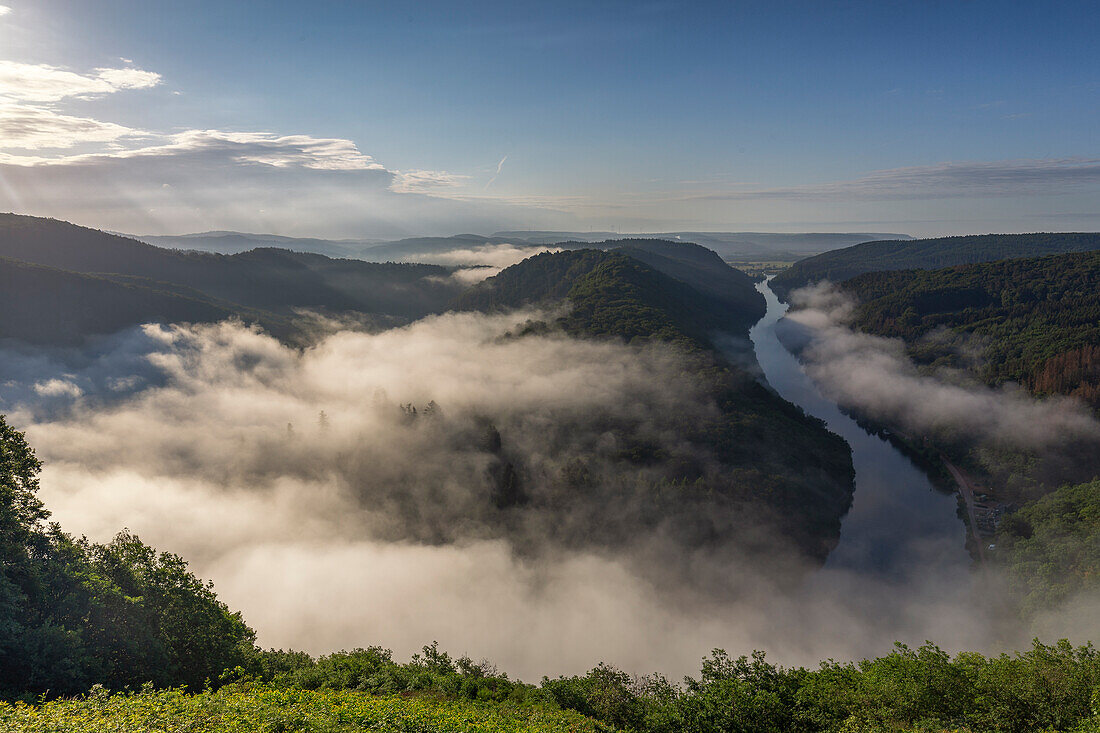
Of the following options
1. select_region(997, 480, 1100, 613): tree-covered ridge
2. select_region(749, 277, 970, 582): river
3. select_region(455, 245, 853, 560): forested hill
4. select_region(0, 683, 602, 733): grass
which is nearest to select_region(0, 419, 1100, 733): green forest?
select_region(0, 683, 602, 733): grass

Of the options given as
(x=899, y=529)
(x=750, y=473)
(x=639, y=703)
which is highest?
(x=639, y=703)

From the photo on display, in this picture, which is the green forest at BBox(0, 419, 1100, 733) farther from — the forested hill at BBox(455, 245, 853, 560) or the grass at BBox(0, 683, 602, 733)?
the forested hill at BBox(455, 245, 853, 560)

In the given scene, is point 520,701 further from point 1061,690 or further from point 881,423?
point 881,423

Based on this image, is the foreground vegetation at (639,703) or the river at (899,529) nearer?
the foreground vegetation at (639,703)

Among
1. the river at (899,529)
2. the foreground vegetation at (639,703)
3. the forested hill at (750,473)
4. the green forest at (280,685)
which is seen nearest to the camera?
the foreground vegetation at (639,703)

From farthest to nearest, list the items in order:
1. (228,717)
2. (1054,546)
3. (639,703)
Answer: (1054,546)
(639,703)
(228,717)

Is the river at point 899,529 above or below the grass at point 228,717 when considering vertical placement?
below

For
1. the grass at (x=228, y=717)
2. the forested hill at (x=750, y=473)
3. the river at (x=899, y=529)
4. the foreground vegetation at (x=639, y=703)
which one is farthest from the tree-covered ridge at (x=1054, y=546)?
the grass at (x=228, y=717)

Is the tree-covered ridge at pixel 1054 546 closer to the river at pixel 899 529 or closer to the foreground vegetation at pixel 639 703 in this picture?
the river at pixel 899 529

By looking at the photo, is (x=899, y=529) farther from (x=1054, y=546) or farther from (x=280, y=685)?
(x=280, y=685)

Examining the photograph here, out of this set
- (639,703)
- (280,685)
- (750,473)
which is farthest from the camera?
(750,473)

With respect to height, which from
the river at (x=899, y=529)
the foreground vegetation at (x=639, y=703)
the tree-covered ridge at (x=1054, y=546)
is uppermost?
the foreground vegetation at (x=639, y=703)

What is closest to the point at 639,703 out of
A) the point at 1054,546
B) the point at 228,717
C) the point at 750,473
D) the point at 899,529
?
the point at 228,717
